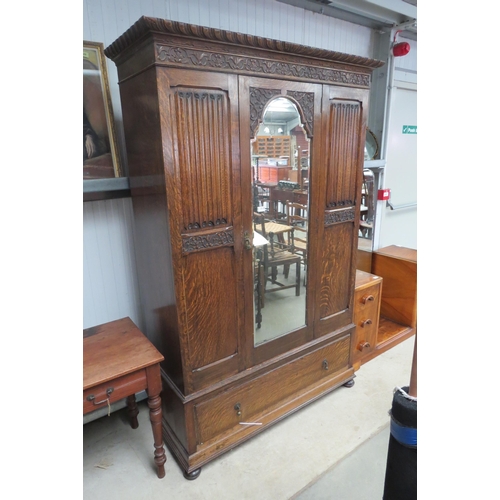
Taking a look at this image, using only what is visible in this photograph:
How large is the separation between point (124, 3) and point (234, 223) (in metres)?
1.18

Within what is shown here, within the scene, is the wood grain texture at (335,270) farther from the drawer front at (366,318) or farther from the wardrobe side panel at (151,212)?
the wardrobe side panel at (151,212)

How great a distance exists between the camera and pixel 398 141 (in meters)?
2.93

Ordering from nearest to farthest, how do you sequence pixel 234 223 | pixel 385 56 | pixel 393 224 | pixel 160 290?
pixel 234 223 < pixel 160 290 < pixel 385 56 < pixel 393 224

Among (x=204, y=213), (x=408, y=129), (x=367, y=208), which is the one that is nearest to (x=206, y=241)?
(x=204, y=213)

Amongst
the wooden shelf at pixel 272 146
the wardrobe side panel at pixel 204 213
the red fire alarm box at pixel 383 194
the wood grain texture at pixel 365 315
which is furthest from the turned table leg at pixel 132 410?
the red fire alarm box at pixel 383 194

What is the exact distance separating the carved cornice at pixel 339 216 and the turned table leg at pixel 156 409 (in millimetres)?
1110

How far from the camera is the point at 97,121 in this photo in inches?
65.3

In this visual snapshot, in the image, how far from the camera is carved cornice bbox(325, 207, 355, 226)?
70.6 inches

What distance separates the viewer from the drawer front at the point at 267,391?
5.33ft

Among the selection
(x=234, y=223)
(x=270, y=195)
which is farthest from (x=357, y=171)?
(x=234, y=223)

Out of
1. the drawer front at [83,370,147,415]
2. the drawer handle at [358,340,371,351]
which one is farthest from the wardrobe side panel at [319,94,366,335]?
the drawer front at [83,370,147,415]

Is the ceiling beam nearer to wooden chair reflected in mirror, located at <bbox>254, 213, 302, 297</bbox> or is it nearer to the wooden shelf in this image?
the wooden shelf

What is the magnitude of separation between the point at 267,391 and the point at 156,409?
0.60 meters
